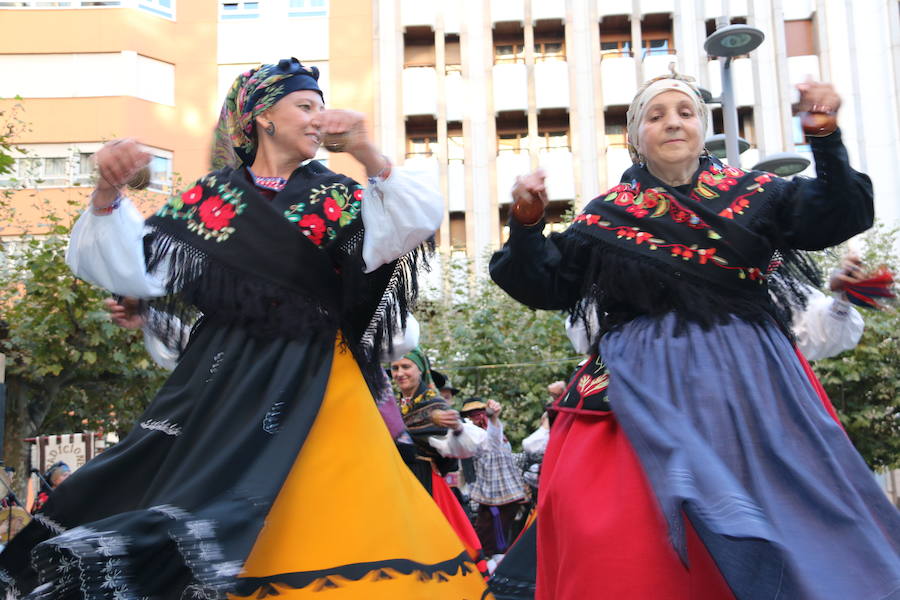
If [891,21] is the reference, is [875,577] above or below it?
below

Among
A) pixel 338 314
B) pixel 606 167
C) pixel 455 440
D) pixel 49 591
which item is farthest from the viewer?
pixel 606 167

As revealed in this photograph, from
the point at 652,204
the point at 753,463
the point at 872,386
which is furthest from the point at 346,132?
the point at 872,386

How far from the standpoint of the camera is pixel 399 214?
8.62 feet

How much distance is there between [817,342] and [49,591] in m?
2.46

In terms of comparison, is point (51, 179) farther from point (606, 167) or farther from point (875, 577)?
point (875, 577)

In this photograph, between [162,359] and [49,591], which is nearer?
[49,591]

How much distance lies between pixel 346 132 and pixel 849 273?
5.38ft

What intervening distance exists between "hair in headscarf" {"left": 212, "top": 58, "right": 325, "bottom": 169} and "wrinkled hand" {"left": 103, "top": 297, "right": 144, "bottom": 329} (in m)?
0.56

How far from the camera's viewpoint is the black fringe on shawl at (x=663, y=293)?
272cm

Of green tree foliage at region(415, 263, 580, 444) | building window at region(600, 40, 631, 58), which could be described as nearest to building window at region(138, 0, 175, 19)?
building window at region(600, 40, 631, 58)

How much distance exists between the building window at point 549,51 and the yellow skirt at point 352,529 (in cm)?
2524

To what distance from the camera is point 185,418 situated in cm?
257

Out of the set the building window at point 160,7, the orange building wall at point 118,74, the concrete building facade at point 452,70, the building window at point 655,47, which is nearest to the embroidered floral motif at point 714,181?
the concrete building facade at point 452,70

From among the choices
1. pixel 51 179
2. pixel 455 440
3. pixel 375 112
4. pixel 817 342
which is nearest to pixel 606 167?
pixel 375 112
